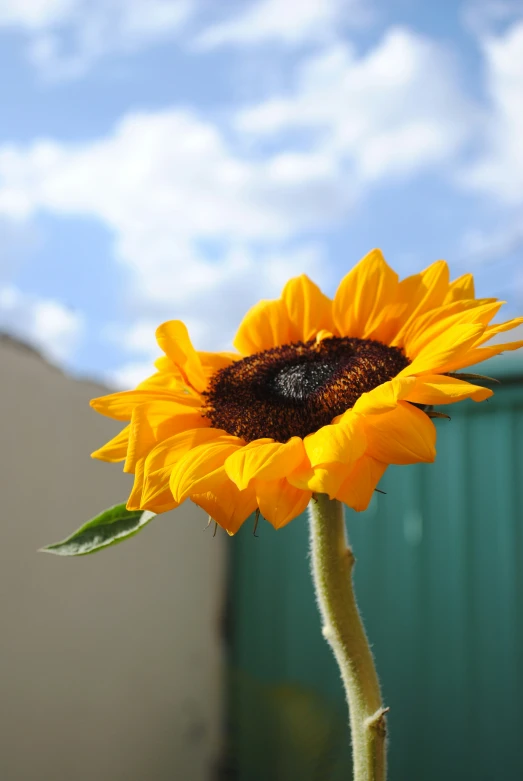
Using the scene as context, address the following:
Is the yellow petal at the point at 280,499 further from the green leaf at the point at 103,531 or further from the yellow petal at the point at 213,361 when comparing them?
the yellow petal at the point at 213,361

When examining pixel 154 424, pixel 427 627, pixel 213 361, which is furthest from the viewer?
pixel 427 627

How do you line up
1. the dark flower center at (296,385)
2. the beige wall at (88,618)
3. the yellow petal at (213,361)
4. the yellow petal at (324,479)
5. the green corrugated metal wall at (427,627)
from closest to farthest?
1. the yellow petal at (324,479)
2. the dark flower center at (296,385)
3. the yellow petal at (213,361)
4. the beige wall at (88,618)
5. the green corrugated metal wall at (427,627)

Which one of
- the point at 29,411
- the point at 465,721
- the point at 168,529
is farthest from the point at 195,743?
the point at 29,411

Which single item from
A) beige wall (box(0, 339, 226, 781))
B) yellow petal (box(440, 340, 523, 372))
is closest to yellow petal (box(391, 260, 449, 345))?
yellow petal (box(440, 340, 523, 372))

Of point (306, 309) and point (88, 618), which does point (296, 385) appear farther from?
point (88, 618)

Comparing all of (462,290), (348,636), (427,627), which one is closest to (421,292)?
(462,290)

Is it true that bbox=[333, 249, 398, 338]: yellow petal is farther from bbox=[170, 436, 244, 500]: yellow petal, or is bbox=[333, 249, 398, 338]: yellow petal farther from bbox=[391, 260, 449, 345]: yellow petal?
bbox=[170, 436, 244, 500]: yellow petal

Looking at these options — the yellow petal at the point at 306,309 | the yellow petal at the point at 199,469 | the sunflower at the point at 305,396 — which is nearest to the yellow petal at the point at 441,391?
the sunflower at the point at 305,396

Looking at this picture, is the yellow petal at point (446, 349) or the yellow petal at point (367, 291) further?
the yellow petal at point (367, 291)
